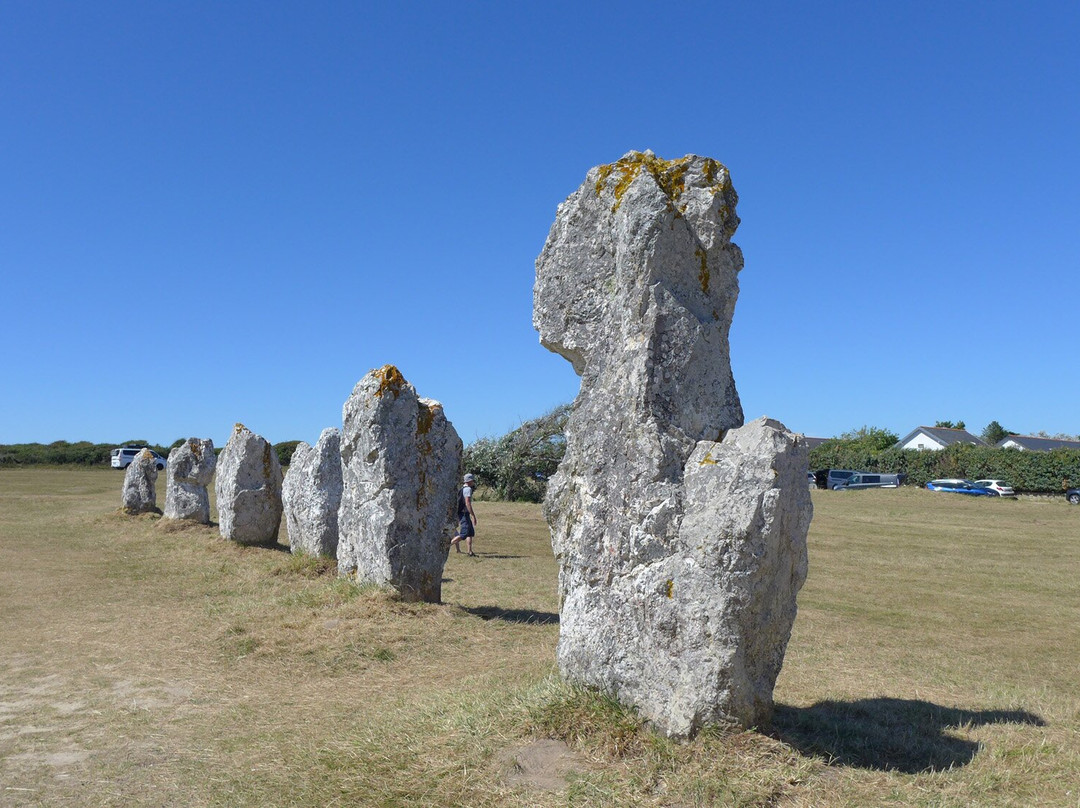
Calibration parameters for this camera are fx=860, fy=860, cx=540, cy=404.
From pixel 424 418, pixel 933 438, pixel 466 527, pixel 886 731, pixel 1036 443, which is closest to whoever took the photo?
pixel 886 731

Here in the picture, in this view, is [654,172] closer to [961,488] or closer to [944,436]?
[961,488]

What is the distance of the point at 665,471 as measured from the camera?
5.81 metres

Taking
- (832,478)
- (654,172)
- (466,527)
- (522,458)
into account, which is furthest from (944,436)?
(654,172)

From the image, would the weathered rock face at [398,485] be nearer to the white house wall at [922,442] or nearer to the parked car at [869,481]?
the parked car at [869,481]

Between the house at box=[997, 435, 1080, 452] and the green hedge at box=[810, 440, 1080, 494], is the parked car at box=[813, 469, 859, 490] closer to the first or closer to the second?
the green hedge at box=[810, 440, 1080, 494]

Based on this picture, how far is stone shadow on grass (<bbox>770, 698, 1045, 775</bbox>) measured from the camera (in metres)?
5.61

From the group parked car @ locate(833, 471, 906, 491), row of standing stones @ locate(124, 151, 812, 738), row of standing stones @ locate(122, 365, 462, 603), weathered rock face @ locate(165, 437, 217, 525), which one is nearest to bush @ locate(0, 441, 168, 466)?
weathered rock face @ locate(165, 437, 217, 525)

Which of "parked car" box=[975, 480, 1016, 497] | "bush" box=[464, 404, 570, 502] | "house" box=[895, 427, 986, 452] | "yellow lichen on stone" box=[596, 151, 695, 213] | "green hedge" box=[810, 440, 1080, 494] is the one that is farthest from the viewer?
"house" box=[895, 427, 986, 452]

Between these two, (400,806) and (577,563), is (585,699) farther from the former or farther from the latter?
(400,806)

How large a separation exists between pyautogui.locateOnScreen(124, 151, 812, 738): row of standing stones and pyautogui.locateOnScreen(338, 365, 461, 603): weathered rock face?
5.00 m

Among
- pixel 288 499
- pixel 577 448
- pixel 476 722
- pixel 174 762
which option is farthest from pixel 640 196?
pixel 288 499

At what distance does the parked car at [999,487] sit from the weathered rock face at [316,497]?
3520 cm

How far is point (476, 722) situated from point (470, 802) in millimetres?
961

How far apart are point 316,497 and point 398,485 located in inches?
158
